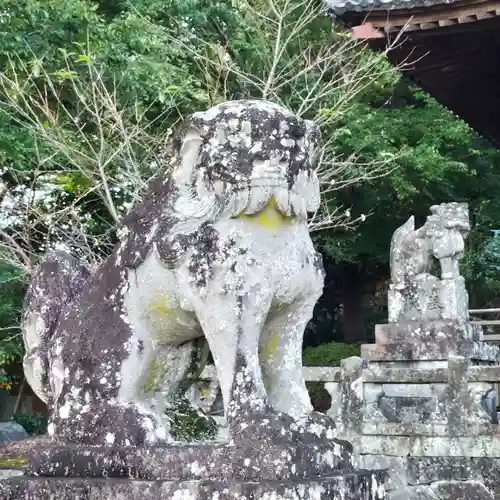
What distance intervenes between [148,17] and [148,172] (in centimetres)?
198

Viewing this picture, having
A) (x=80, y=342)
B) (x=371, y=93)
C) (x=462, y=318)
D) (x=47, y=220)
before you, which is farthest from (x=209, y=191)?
(x=371, y=93)

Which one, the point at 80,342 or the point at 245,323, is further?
the point at 80,342

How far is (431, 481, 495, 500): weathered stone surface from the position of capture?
18.9ft

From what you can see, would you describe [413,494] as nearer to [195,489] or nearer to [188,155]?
[195,489]

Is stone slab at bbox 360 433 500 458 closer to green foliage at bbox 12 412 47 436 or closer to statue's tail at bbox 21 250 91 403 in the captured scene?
statue's tail at bbox 21 250 91 403

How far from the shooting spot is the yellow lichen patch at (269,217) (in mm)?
2994

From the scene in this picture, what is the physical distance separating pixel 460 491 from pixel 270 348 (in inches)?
129

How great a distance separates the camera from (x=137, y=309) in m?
3.11

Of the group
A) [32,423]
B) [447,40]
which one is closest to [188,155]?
[447,40]

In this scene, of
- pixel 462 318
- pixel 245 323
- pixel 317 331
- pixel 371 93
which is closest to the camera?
pixel 245 323

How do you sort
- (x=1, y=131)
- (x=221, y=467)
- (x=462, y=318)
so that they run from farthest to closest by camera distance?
(x=1, y=131) < (x=462, y=318) < (x=221, y=467)

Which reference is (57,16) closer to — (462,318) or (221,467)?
(462,318)

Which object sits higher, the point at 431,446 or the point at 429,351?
the point at 429,351

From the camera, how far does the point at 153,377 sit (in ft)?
10.4
